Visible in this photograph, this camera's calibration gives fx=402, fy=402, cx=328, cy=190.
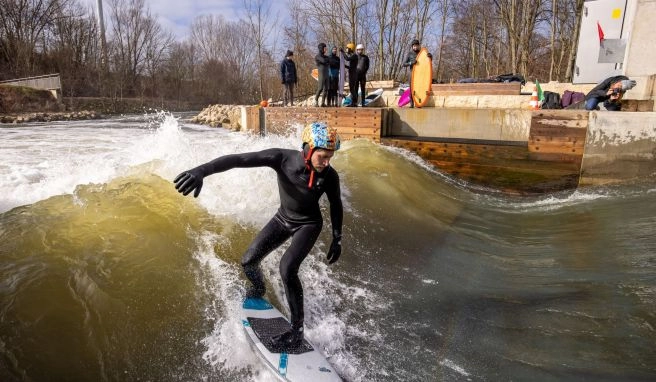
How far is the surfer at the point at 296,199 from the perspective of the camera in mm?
3076

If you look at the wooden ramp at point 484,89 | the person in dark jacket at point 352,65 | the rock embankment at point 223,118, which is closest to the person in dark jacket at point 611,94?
the wooden ramp at point 484,89

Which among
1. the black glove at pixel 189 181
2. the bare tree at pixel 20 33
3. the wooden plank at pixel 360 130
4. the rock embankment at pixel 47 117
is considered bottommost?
the rock embankment at pixel 47 117

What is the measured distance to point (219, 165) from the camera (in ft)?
9.89

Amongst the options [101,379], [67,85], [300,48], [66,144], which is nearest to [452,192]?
[101,379]

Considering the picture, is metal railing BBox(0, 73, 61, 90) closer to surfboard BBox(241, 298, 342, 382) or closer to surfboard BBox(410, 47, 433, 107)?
surfboard BBox(410, 47, 433, 107)

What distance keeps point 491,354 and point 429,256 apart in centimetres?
213

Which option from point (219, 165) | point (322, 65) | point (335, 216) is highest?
point (322, 65)

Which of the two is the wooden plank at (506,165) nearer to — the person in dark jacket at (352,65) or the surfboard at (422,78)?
the surfboard at (422,78)

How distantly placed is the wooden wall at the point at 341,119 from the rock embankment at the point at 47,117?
2039 centimetres

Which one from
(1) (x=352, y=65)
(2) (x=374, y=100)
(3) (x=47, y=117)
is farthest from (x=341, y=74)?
(3) (x=47, y=117)

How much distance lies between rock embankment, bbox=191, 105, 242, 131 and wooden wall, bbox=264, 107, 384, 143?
10228 millimetres

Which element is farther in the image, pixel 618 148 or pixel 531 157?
pixel 531 157

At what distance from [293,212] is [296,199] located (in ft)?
0.43

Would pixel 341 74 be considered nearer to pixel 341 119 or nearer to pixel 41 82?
pixel 341 119
